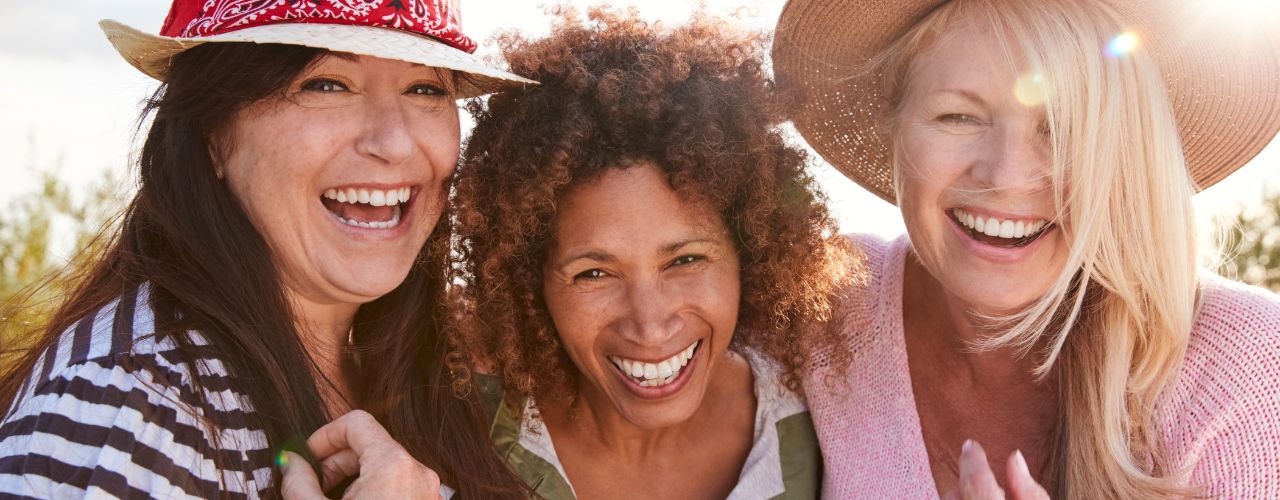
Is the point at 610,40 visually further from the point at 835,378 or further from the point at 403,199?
the point at 835,378

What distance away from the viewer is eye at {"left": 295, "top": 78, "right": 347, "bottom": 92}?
2539 millimetres

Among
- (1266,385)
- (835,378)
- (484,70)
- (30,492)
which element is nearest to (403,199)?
(484,70)

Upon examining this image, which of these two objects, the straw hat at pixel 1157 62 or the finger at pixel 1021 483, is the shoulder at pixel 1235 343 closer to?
the straw hat at pixel 1157 62

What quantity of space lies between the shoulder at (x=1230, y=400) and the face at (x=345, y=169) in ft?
6.34

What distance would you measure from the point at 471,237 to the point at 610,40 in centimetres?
69

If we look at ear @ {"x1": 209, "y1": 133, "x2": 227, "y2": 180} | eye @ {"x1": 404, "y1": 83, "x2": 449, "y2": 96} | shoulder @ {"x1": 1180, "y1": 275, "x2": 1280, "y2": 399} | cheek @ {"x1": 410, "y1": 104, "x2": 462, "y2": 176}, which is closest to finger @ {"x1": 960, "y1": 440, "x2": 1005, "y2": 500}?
shoulder @ {"x1": 1180, "y1": 275, "x2": 1280, "y2": 399}

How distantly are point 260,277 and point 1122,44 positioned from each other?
2.13 metres

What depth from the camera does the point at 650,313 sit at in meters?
2.97

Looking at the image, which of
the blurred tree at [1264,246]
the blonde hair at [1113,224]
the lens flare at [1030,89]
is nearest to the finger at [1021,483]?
the blonde hair at [1113,224]

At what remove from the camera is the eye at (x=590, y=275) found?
3045mm

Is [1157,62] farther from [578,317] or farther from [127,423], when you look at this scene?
[127,423]

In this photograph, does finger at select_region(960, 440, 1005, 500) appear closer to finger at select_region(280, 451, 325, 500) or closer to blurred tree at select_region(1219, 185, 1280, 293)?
finger at select_region(280, 451, 325, 500)

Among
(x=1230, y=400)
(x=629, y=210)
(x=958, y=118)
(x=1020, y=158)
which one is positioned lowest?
(x=1230, y=400)

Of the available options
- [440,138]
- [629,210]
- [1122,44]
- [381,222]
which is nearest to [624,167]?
[629,210]
